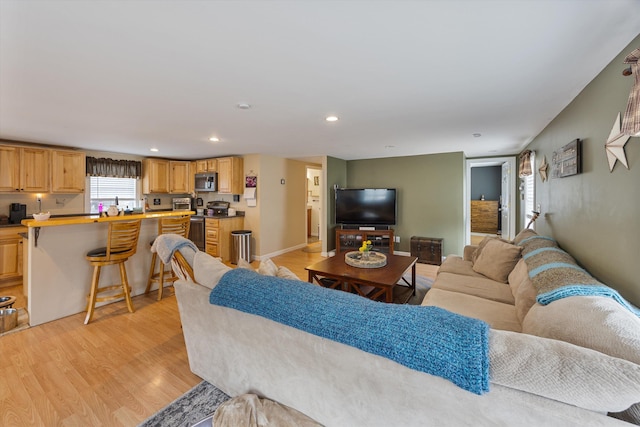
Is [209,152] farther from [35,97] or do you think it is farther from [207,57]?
[207,57]

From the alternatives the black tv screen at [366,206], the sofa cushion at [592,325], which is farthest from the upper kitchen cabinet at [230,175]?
the sofa cushion at [592,325]

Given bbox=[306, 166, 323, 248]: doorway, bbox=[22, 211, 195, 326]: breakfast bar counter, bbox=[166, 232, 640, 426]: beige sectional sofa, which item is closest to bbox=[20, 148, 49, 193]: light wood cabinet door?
bbox=[22, 211, 195, 326]: breakfast bar counter

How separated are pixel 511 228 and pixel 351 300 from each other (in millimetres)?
5474

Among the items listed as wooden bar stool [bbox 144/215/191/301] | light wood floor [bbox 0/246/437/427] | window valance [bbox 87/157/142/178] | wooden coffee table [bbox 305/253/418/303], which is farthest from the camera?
window valance [bbox 87/157/142/178]

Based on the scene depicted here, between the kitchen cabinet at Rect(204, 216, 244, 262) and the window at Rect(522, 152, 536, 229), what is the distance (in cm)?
502

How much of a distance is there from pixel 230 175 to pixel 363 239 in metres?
2.97

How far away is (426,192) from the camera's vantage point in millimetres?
5613

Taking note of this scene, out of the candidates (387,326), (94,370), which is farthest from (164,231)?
(387,326)

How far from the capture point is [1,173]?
3994mm

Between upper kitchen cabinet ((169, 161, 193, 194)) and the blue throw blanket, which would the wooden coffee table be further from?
upper kitchen cabinet ((169, 161, 193, 194))

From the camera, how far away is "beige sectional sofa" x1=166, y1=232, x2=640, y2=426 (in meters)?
0.78

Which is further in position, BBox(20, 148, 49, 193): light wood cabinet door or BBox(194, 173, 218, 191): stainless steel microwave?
BBox(194, 173, 218, 191): stainless steel microwave

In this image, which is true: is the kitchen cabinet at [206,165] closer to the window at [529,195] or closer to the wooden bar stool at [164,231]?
the wooden bar stool at [164,231]

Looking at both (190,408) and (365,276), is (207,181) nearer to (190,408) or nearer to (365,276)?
(365,276)
